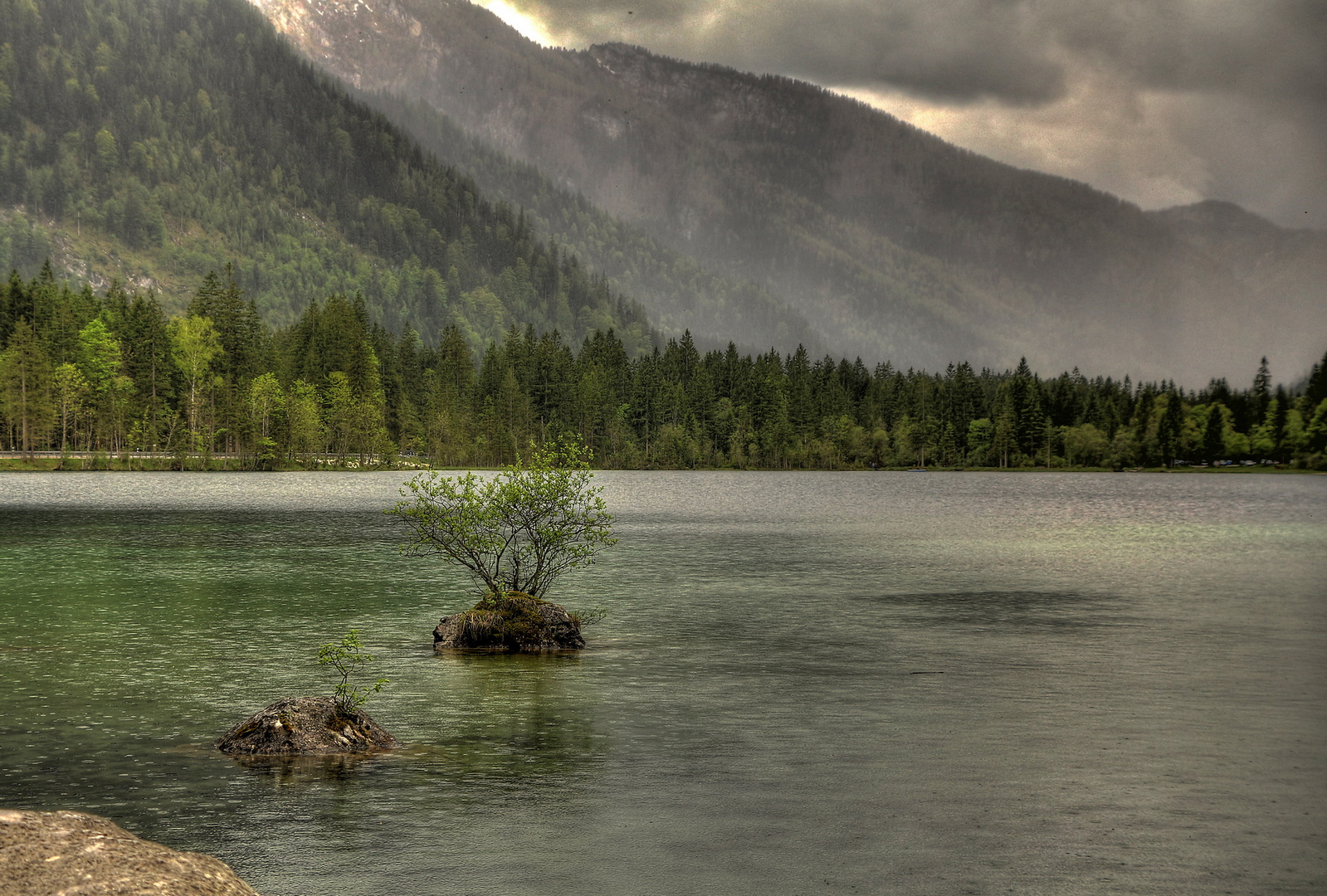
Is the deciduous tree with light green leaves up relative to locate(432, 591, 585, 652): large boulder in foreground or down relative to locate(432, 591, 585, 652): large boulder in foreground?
up

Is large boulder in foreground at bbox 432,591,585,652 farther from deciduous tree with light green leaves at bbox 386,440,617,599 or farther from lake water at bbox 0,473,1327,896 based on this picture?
lake water at bbox 0,473,1327,896

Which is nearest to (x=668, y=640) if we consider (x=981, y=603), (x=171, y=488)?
(x=981, y=603)

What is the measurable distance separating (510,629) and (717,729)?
12336 mm

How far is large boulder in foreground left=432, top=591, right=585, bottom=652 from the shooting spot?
1455 inches

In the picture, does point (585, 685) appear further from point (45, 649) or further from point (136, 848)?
point (136, 848)

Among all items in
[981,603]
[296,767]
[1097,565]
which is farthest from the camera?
[1097,565]

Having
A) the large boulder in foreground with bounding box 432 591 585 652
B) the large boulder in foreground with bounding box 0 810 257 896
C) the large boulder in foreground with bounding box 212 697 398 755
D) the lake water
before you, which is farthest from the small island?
the large boulder in foreground with bounding box 0 810 257 896

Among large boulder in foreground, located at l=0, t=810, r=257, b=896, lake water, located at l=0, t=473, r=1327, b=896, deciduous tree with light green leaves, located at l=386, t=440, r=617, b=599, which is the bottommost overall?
lake water, located at l=0, t=473, r=1327, b=896

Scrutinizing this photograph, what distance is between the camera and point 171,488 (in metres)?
156

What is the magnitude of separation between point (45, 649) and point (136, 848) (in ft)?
94.9

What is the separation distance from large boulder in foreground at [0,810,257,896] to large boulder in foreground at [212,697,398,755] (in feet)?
38.5

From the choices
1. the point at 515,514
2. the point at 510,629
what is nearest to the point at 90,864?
the point at 510,629

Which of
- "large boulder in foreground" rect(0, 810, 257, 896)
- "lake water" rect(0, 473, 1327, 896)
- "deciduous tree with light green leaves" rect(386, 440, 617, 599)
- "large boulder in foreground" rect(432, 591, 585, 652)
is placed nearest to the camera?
"large boulder in foreground" rect(0, 810, 257, 896)

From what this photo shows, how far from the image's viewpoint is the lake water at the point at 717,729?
57.6ft
